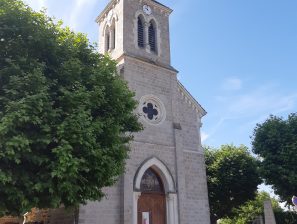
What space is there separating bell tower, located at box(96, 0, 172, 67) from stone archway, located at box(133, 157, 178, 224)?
667 centimetres

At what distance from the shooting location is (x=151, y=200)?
1816 cm

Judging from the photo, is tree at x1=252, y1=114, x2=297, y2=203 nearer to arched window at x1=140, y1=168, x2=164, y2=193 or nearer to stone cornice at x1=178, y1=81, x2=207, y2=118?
stone cornice at x1=178, y1=81, x2=207, y2=118

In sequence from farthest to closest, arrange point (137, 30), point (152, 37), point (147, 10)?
point (147, 10) → point (152, 37) → point (137, 30)

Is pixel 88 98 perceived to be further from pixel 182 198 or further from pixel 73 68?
pixel 182 198

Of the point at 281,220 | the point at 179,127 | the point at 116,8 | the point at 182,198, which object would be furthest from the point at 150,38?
the point at 281,220

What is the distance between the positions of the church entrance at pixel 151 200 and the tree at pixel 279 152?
24.4 ft

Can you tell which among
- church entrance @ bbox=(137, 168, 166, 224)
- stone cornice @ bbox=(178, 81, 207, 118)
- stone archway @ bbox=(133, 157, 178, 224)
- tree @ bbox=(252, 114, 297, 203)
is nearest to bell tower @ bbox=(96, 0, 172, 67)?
stone cornice @ bbox=(178, 81, 207, 118)

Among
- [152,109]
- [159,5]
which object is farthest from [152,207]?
[159,5]

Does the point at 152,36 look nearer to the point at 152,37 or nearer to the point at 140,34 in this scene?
the point at 152,37

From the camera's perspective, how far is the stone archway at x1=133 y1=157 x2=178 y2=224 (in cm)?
1747

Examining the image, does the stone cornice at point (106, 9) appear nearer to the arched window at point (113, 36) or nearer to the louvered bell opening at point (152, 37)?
the arched window at point (113, 36)

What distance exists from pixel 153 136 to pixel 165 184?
2.78 metres

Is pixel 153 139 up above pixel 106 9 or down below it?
below

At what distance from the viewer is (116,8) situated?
22875mm
